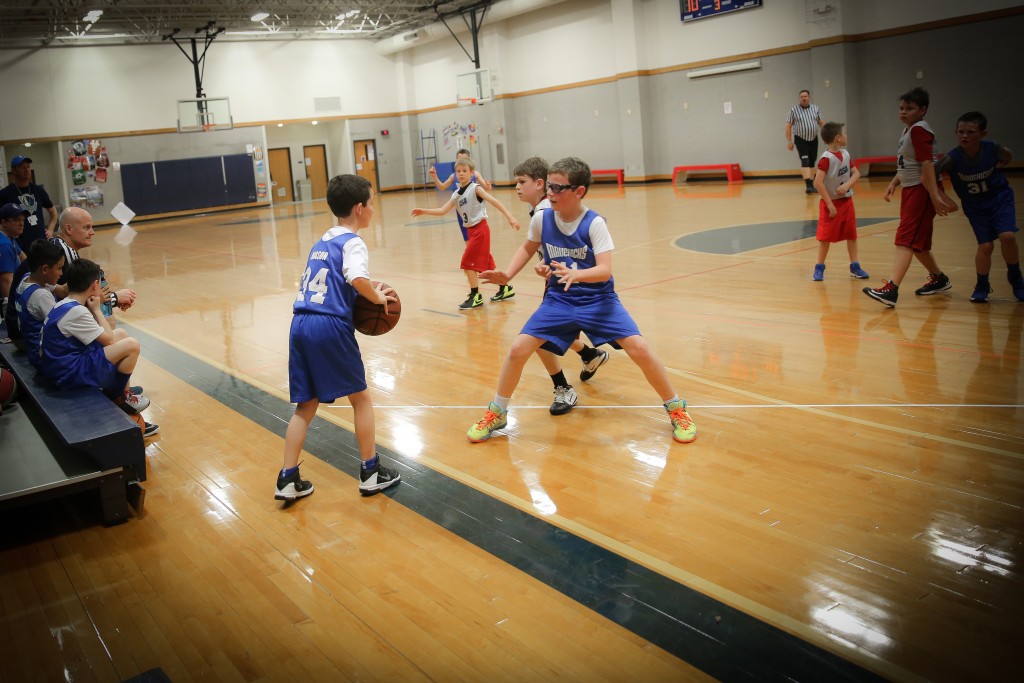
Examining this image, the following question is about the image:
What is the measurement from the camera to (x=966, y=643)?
245 cm

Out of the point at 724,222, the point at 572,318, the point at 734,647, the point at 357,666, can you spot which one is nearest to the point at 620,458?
the point at 572,318

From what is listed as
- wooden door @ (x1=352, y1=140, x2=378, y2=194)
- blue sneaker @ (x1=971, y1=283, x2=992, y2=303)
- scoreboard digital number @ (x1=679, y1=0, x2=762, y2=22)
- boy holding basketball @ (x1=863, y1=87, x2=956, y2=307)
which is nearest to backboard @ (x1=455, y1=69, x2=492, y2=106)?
wooden door @ (x1=352, y1=140, x2=378, y2=194)

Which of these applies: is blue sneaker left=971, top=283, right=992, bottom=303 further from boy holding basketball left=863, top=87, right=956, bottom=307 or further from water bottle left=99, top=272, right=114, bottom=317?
water bottle left=99, top=272, right=114, bottom=317

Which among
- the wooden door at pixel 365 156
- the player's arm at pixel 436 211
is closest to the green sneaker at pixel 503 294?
the player's arm at pixel 436 211

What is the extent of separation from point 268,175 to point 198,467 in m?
26.0

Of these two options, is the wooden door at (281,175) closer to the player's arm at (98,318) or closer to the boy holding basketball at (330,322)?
the player's arm at (98,318)

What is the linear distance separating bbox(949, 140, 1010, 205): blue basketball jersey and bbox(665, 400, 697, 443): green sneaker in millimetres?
3687

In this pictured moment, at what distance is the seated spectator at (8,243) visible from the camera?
264 inches

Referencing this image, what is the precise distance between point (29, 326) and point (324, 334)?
2.34 meters

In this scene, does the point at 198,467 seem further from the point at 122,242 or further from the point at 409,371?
the point at 122,242

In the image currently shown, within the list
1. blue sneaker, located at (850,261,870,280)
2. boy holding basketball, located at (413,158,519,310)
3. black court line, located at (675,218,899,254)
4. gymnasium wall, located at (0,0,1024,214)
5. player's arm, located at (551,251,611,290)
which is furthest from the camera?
gymnasium wall, located at (0,0,1024,214)

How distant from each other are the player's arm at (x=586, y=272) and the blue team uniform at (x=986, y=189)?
3691 mm

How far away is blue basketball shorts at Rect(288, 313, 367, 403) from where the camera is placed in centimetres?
375

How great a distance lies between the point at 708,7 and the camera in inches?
791
